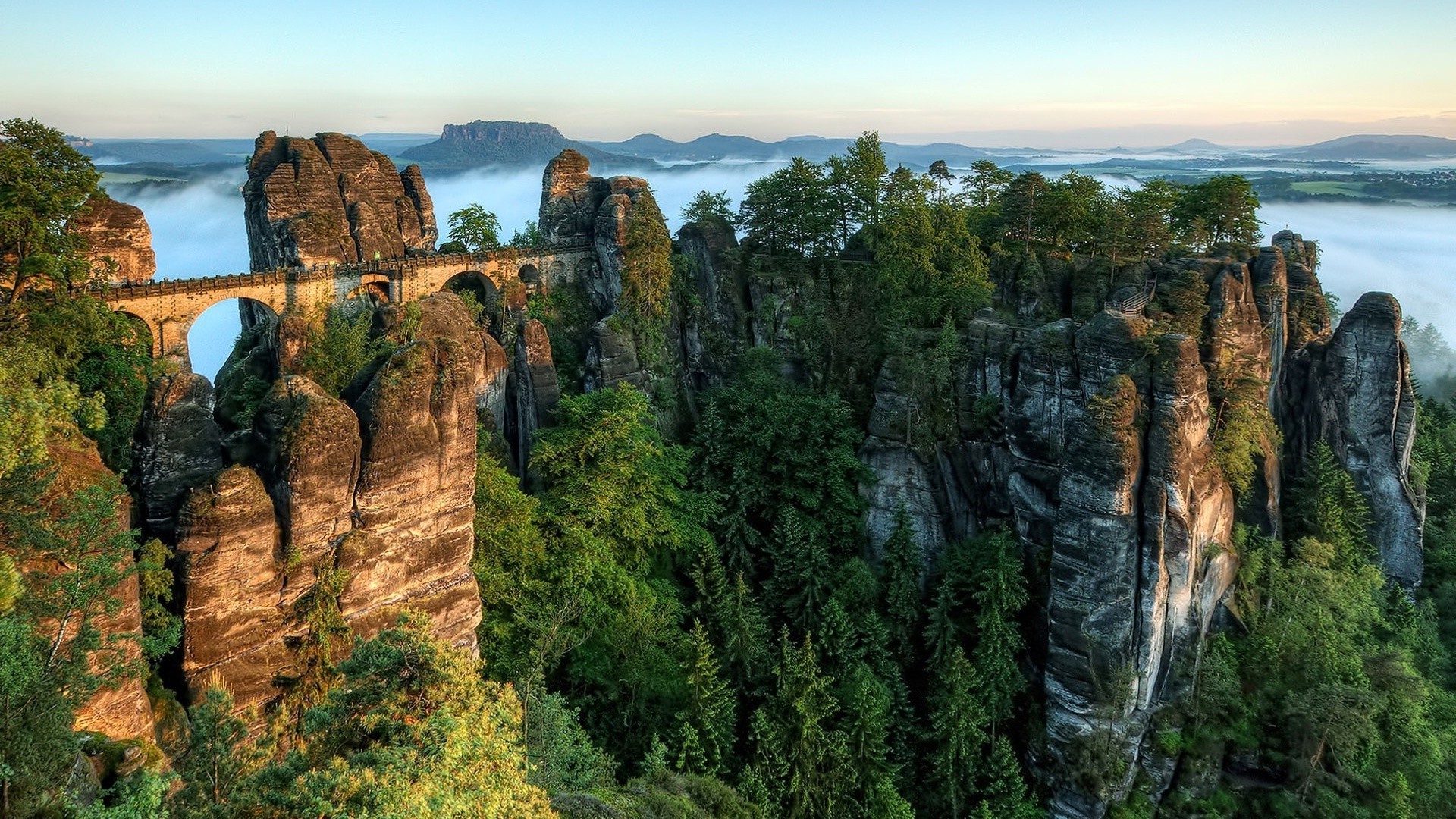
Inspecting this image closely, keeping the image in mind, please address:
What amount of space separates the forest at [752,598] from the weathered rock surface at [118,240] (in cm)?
352

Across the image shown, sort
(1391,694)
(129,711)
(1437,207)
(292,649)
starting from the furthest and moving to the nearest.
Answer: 1. (1437,207)
2. (1391,694)
3. (292,649)
4. (129,711)

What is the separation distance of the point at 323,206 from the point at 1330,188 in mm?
218831

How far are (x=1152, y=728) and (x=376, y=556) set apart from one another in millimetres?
25979

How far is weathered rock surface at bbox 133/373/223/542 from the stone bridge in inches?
715

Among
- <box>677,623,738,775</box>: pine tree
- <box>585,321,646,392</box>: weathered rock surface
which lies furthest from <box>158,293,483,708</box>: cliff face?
<box>585,321,646,392</box>: weathered rock surface

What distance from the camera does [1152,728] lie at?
91.6 ft

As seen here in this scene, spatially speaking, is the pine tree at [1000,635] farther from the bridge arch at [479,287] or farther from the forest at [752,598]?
the bridge arch at [479,287]

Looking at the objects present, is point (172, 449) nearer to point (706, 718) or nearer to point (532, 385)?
point (706, 718)

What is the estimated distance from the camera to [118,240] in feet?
113

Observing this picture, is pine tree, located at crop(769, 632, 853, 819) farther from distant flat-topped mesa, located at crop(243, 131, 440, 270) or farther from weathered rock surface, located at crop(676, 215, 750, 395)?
distant flat-topped mesa, located at crop(243, 131, 440, 270)

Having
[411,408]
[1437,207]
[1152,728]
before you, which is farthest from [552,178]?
[1437,207]

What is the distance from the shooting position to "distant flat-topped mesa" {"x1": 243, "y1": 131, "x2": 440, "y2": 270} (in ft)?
137

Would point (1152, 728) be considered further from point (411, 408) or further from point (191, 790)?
point (191, 790)

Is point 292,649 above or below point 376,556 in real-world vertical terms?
below
